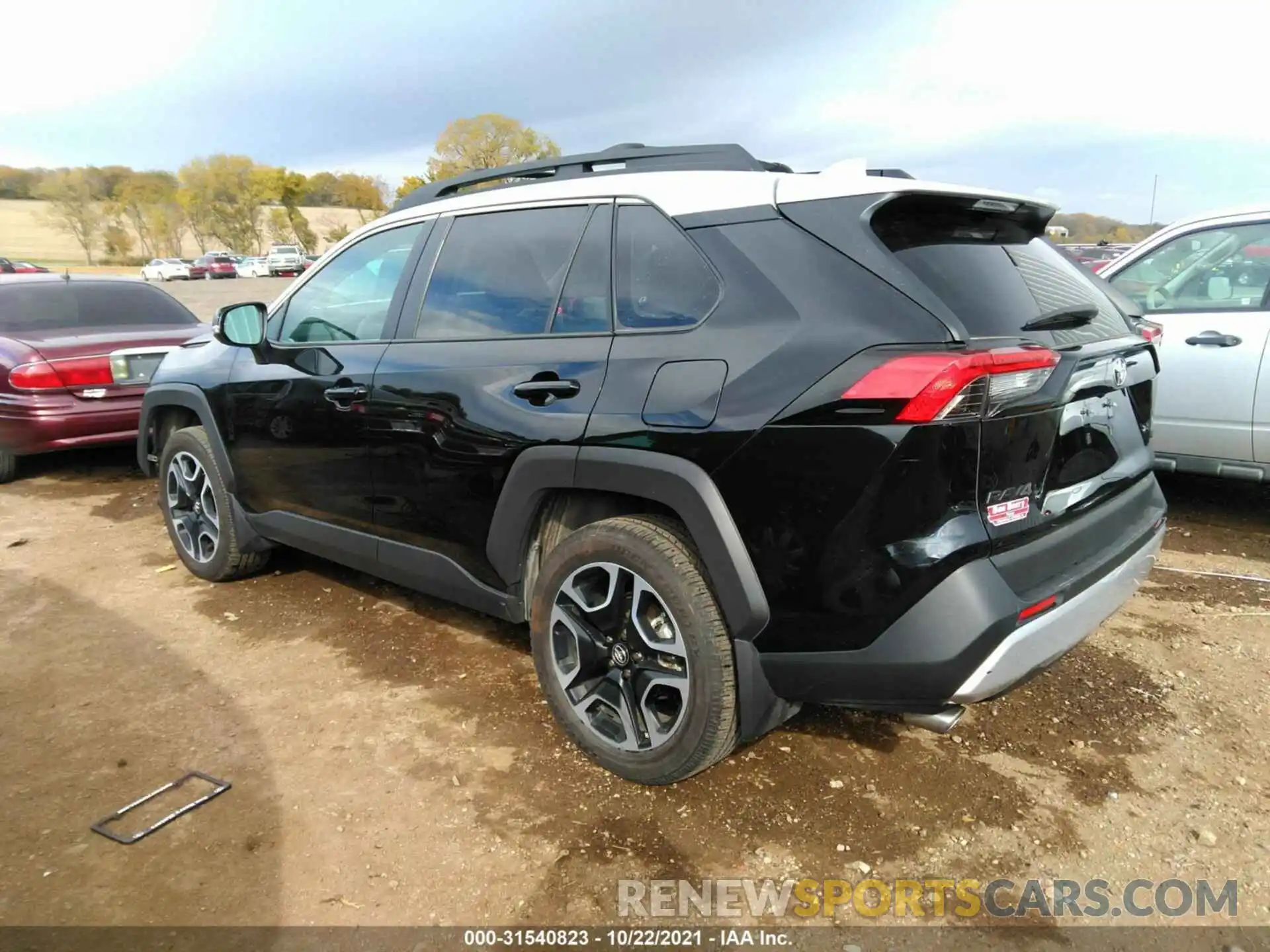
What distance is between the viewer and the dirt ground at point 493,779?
2.34 metres

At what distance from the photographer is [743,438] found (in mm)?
2262

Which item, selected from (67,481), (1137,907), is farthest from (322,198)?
(1137,907)

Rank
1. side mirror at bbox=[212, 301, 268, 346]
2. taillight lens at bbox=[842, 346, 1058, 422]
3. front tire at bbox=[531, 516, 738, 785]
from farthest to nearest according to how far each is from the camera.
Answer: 1. side mirror at bbox=[212, 301, 268, 346]
2. front tire at bbox=[531, 516, 738, 785]
3. taillight lens at bbox=[842, 346, 1058, 422]

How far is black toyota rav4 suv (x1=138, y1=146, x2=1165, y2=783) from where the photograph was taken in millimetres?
2107

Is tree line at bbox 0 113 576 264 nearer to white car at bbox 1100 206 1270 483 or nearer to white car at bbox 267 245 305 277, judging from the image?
white car at bbox 267 245 305 277

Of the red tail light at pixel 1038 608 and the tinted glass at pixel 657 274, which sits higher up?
the tinted glass at pixel 657 274

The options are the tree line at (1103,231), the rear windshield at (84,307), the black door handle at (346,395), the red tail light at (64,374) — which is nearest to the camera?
the black door handle at (346,395)

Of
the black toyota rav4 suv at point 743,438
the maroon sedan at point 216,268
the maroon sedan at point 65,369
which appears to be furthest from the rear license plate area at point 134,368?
the maroon sedan at point 216,268

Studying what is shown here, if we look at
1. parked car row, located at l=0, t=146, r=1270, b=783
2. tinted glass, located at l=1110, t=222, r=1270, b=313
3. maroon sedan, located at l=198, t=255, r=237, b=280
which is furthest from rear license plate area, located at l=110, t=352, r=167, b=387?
maroon sedan, located at l=198, t=255, r=237, b=280

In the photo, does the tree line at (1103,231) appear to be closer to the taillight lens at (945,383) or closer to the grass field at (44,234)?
the taillight lens at (945,383)

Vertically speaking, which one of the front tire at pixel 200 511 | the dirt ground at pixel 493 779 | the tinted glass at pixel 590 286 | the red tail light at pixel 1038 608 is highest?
the tinted glass at pixel 590 286

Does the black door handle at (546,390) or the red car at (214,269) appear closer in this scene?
the black door handle at (546,390)

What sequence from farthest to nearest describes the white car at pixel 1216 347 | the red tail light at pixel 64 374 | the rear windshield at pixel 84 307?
1. the rear windshield at pixel 84 307
2. the red tail light at pixel 64 374
3. the white car at pixel 1216 347

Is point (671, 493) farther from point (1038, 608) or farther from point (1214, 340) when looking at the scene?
point (1214, 340)
